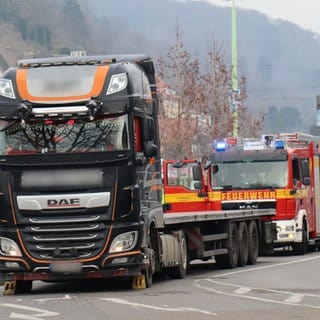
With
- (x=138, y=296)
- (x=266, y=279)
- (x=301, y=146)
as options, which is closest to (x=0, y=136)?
(x=138, y=296)

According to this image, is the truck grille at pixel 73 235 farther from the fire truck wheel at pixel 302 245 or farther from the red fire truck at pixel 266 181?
the fire truck wheel at pixel 302 245

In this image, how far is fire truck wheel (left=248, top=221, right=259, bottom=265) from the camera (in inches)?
925

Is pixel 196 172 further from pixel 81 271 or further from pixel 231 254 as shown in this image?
pixel 81 271

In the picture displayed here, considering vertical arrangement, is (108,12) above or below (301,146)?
above

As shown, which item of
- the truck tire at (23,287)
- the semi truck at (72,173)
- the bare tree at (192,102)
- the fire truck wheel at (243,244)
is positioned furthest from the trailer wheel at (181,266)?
the bare tree at (192,102)

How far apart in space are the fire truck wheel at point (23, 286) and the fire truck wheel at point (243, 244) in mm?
7122

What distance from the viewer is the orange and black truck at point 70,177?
1538 centimetres

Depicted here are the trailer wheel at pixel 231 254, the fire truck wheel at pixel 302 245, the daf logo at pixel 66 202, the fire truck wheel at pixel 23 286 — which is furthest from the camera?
the fire truck wheel at pixel 302 245

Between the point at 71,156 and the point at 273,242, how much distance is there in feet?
36.4

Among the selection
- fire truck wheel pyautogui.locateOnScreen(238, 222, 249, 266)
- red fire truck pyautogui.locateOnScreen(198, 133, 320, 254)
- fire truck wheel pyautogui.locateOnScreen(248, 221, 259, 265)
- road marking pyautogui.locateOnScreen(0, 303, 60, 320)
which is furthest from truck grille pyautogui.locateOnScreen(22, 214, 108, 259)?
red fire truck pyautogui.locateOnScreen(198, 133, 320, 254)

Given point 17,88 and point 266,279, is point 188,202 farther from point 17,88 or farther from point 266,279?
point 17,88

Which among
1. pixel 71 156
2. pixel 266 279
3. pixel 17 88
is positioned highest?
pixel 17 88

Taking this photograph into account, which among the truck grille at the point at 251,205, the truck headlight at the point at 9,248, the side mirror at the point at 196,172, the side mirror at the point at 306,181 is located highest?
the side mirror at the point at 196,172

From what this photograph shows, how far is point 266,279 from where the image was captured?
18.7 meters
